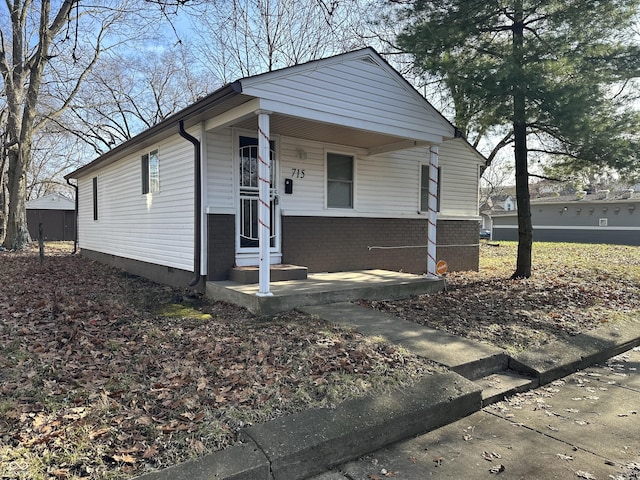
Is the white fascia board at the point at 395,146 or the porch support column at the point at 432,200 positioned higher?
the white fascia board at the point at 395,146

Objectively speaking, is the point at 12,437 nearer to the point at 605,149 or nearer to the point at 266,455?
the point at 266,455

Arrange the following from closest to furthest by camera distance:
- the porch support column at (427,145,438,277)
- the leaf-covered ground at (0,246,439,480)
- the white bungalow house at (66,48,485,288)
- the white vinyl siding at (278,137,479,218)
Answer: the leaf-covered ground at (0,246,439,480)
the white bungalow house at (66,48,485,288)
the porch support column at (427,145,438,277)
the white vinyl siding at (278,137,479,218)

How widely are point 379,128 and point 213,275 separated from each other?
3.66 meters

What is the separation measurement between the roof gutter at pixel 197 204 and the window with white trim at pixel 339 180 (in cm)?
267

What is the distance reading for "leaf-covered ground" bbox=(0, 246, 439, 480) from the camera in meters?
2.56

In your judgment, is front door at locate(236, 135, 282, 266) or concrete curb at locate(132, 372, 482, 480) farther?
front door at locate(236, 135, 282, 266)

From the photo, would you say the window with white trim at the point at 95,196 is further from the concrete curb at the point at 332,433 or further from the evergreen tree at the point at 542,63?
the concrete curb at the point at 332,433

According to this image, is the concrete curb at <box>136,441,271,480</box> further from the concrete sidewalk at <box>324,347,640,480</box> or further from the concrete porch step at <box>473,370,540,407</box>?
the concrete porch step at <box>473,370,540,407</box>

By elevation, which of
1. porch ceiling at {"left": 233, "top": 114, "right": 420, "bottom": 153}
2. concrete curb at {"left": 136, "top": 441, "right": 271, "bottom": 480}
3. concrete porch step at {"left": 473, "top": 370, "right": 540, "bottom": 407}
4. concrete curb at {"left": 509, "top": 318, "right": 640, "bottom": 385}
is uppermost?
porch ceiling at {"left": 233, "top": 114, "right": 420, "bottom": 153}

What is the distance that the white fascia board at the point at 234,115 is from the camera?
18.9ft

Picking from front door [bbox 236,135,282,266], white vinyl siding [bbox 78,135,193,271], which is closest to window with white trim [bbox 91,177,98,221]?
white vinyl siding [bbox 78,135,193,271]

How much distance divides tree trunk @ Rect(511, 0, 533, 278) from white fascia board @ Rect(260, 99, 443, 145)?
1508 mm

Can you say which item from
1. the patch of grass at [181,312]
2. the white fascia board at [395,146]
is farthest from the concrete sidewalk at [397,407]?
the white fascia board at [395,146]

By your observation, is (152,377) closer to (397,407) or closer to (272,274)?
(397,407)
